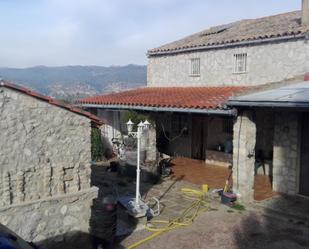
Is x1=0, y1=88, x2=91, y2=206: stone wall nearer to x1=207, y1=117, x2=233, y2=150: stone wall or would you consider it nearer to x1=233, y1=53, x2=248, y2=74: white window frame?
x1=207, y1=117, x2=233, y2=150: stone wall

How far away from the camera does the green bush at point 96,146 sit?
1756 cm

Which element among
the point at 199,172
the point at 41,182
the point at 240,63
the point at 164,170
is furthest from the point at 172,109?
the point at 41,182

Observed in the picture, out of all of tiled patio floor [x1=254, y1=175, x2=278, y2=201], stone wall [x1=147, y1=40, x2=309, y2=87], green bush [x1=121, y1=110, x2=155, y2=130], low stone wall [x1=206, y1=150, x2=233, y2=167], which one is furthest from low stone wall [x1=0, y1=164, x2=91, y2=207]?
stone wall [x1=147, y1=40, x2=309, y2=87]

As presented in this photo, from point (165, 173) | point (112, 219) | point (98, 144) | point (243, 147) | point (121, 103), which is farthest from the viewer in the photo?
point (98, 144)

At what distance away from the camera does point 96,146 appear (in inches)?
699

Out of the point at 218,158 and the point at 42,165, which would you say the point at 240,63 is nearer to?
the point at 218,158

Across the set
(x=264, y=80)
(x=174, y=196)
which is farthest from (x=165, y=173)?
(x=264, y=80)

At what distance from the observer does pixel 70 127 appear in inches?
330

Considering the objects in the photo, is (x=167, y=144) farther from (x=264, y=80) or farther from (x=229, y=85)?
(x=264, y=80)

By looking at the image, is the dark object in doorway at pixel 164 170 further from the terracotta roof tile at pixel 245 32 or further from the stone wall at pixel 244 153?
the terracotta roof tile at pixel 245 32

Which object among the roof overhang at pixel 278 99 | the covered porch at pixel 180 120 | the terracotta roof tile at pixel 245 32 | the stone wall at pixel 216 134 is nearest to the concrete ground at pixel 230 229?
the roof overhang at pixel 278 99

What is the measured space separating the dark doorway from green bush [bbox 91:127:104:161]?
4.52 meters

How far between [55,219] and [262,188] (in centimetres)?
755

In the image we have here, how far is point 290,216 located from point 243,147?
7.47 feet
